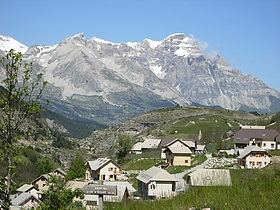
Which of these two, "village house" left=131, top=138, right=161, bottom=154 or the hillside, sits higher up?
the hillside

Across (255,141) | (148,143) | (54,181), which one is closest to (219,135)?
(148,143)

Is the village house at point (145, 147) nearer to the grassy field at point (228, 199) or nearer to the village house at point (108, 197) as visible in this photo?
the village house at point (108, 197)

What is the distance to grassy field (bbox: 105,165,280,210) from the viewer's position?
27.5 ft

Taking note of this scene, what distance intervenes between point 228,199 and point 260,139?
6938 cm

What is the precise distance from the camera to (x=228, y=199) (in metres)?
8.66

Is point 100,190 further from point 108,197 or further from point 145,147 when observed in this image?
point 145,147

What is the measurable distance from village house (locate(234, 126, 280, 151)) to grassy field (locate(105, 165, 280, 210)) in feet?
215

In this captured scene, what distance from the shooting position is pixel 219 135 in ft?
324

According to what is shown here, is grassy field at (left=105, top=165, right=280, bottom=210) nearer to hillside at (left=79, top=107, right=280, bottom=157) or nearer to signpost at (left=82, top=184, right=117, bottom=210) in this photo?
signpost at (left=82, top=184, right=117, bottom=210)

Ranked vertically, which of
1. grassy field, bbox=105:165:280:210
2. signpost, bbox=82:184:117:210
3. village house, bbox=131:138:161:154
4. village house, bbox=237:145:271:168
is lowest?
grassy field, bbox=105:165:280:210

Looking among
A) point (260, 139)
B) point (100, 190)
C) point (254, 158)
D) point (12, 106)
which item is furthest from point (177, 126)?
point (100, 190)

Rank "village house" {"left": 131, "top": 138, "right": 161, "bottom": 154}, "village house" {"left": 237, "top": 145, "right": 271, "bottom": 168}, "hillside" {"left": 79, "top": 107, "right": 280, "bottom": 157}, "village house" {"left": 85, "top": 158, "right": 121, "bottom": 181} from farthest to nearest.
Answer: "hillside" {"left": 79, "top": 107, "right": 280, "bottom": 157}
"village house" {"left": 131, "top": 138, "right": 161, "bottom": 154}
"village house" {"left": 85, "top": 158, "right": 121, "bottom": 181}
"village house" {"left": 237, "top": 145, "right": 271, "bottom": 168}

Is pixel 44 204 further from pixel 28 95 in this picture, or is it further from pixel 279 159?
pixel 279 159

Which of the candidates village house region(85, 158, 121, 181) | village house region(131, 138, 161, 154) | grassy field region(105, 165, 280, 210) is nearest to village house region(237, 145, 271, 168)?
village house region(85, 158, 121, 181)
